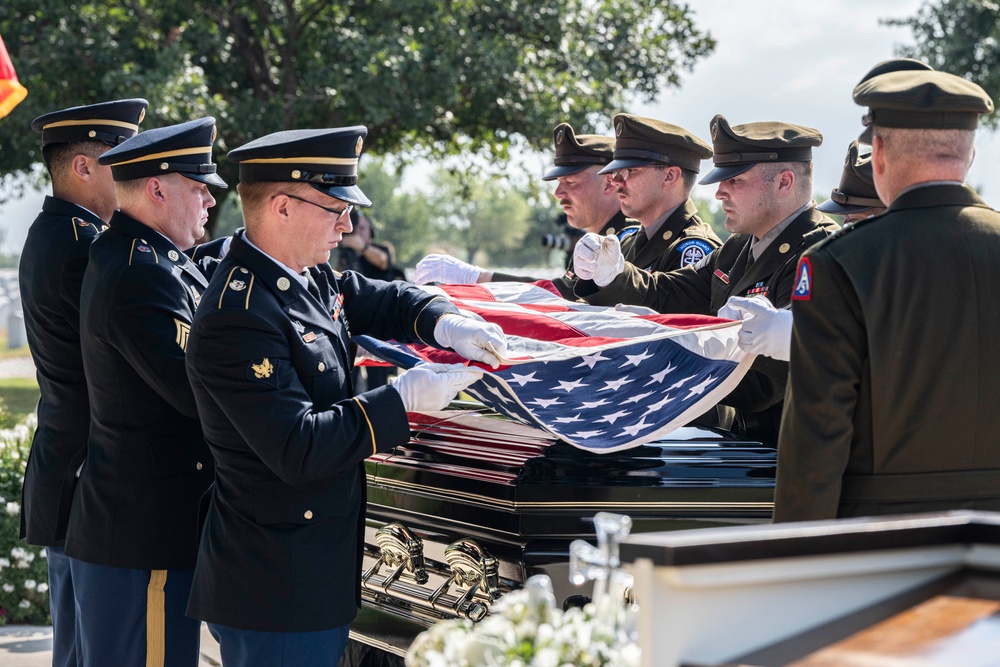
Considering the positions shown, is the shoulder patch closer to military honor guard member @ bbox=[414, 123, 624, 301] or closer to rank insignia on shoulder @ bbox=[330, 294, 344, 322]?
military honor guard member @ bbox=[414, 123, 624, 301]

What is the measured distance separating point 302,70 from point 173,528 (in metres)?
9.32

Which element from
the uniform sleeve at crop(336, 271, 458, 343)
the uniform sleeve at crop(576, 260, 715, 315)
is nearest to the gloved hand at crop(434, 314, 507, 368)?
the uniform sleeve at crop(336, 271, 458, 343)

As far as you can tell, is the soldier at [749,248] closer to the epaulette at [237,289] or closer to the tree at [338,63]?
the epaulette at [237,289]

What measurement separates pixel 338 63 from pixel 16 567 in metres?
6.71

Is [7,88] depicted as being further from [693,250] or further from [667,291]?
[693,250]

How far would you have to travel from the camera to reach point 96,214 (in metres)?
3.66

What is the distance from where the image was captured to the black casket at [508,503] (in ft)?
9.70

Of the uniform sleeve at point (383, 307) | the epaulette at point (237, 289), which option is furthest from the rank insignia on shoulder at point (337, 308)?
the epaulette at point (237, 289)

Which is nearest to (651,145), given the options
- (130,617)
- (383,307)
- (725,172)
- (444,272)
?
(725,172)

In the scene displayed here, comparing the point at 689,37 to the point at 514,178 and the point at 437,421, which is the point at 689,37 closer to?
the point at 514,178

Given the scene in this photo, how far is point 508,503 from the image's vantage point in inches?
117

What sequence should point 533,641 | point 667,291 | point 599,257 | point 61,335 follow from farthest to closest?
1. point 667,291
2. point 599,257
3. point 61,335
4. point 533,641

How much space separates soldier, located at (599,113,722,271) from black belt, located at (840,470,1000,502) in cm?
214

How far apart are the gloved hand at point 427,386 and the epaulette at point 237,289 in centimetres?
39
